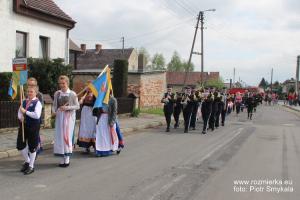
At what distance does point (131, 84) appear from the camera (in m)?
29.3

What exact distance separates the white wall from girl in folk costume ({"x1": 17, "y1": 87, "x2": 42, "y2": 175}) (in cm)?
1181

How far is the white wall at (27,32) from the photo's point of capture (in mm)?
19750

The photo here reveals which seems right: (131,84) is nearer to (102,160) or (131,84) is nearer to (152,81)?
(152,81)

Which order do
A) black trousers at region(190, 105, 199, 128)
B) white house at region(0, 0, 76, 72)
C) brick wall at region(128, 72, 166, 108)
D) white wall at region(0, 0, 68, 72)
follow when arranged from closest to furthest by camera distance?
black trousers at region(190, 105, 199, 128) → white wall at region(0, 0, 68, 72) → white house at region(0, 0, 76, 72) → brick wall at region(128, 72, 166, 108)

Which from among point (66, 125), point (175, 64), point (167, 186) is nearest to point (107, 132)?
point (66, 125)

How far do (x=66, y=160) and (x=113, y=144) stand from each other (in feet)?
6.03

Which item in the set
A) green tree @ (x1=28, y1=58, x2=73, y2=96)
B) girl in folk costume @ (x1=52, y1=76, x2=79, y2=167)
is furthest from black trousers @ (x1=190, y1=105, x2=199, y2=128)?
girl in folk costume @ (x1=52, y1=76, x2=79, y2=167)

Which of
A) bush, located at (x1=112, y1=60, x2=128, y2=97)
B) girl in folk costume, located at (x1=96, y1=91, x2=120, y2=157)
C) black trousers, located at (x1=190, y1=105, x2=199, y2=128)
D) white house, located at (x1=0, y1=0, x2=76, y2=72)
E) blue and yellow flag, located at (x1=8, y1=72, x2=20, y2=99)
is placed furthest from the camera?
bush, located at (x1=112, y1=60, x2=128, y2=97)

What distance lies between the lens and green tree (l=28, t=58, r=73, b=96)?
61.9 feet

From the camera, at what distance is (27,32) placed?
21.4 m

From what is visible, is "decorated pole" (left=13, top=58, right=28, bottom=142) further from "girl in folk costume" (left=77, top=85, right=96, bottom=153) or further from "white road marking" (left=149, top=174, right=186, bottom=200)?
"white road marking" (left=149, top=174, right=186, bottom=200)

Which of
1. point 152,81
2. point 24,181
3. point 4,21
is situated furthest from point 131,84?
point 24,181

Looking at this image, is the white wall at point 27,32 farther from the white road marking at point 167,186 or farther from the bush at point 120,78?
the white road marking at point 167,186

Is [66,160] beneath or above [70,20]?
beneath
